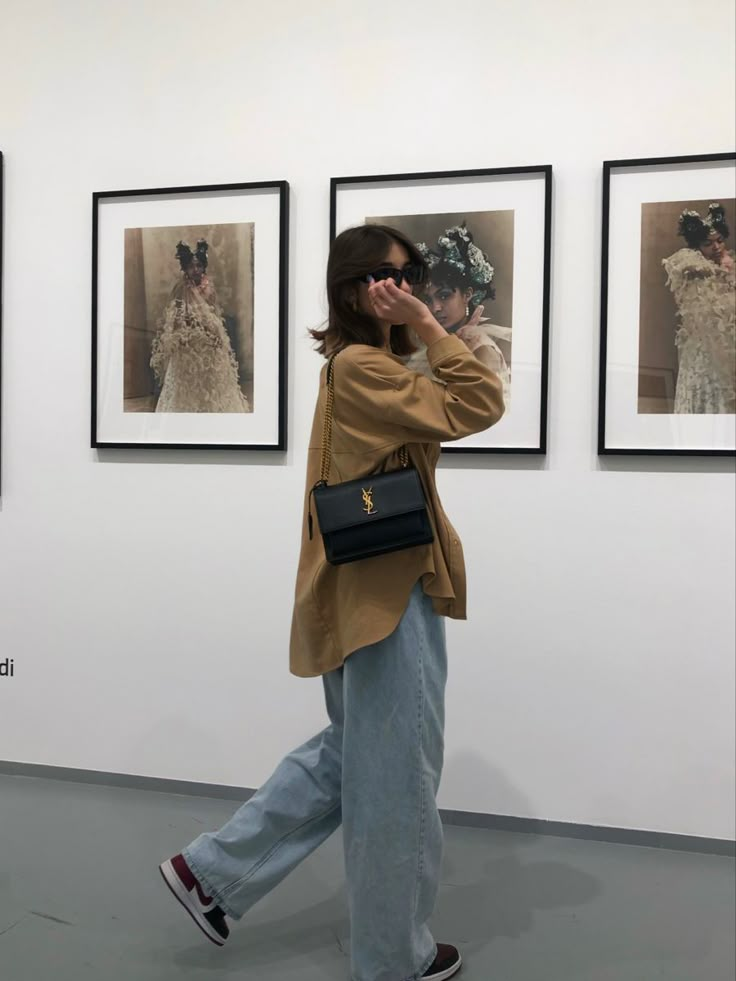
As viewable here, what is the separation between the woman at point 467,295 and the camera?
2.44 m

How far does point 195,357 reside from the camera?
2.66 meters

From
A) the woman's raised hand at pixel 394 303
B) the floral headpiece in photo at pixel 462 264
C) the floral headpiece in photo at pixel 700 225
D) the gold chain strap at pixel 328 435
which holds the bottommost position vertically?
the gold chain strap at pixel 328 435

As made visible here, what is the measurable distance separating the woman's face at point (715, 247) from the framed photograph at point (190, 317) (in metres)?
1.19

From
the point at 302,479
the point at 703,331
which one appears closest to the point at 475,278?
the point at 703,331

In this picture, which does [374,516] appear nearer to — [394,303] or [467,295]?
[394,303]

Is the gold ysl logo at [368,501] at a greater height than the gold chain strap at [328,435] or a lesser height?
lesser

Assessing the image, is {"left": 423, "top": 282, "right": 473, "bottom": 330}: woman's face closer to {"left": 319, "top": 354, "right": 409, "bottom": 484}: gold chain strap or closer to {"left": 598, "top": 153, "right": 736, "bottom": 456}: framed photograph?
{"left": 598, "top": 153, "right": 736, "bottom": 456}: framed photograph

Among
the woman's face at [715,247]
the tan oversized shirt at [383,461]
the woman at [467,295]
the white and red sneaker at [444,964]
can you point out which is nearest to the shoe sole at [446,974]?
the white and red sneaker at [444,964]

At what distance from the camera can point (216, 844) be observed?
5.77ft

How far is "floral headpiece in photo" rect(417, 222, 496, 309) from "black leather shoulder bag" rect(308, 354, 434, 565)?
107 centimetres

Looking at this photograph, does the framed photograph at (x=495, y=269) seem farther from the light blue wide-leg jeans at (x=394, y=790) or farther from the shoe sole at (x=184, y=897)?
the shoe sole at (x=184, y=897)

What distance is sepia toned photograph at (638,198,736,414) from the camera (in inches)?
90.4

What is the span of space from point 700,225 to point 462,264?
0.64 meters

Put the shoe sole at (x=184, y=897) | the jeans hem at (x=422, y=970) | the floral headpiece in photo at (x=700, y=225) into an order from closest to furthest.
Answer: the jeans hem at (x=422, y=970)
the shoe sole at (x=184, y=897)
the floral headpiece in photo at (x=700, y=225)
